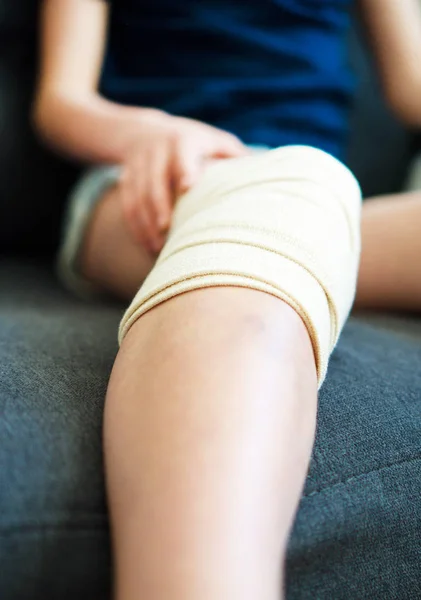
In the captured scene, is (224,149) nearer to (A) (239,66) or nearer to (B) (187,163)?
(B) (187,163)

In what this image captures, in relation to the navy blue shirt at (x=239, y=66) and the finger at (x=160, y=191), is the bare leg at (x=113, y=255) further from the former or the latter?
the navy blue shirt at (x=239, y=66)

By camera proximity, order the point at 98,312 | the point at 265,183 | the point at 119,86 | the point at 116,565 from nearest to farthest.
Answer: the point at 116,565 → the point at 265,183 → the point at 98,312 → the point at 119,86

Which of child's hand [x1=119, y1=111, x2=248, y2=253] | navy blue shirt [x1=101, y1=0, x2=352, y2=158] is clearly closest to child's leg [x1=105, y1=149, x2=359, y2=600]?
child's hand [x1=119, y1=111, x2=248, y2=253]

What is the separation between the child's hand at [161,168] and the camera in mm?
494

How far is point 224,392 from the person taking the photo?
11.1 inches

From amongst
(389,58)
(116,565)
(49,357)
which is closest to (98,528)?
(116,565)

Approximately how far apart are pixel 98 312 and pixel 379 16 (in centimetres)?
50

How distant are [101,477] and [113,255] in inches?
11.7

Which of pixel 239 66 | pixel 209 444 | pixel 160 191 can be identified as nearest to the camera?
pixel 209 444

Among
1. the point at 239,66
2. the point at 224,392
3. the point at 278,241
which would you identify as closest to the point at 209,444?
the point at 224,392

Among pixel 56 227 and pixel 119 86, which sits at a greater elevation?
pixel 119 86

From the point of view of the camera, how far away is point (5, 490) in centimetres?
29

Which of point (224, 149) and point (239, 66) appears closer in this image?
point (224, 149)

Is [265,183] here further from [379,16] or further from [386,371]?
[379,16]
